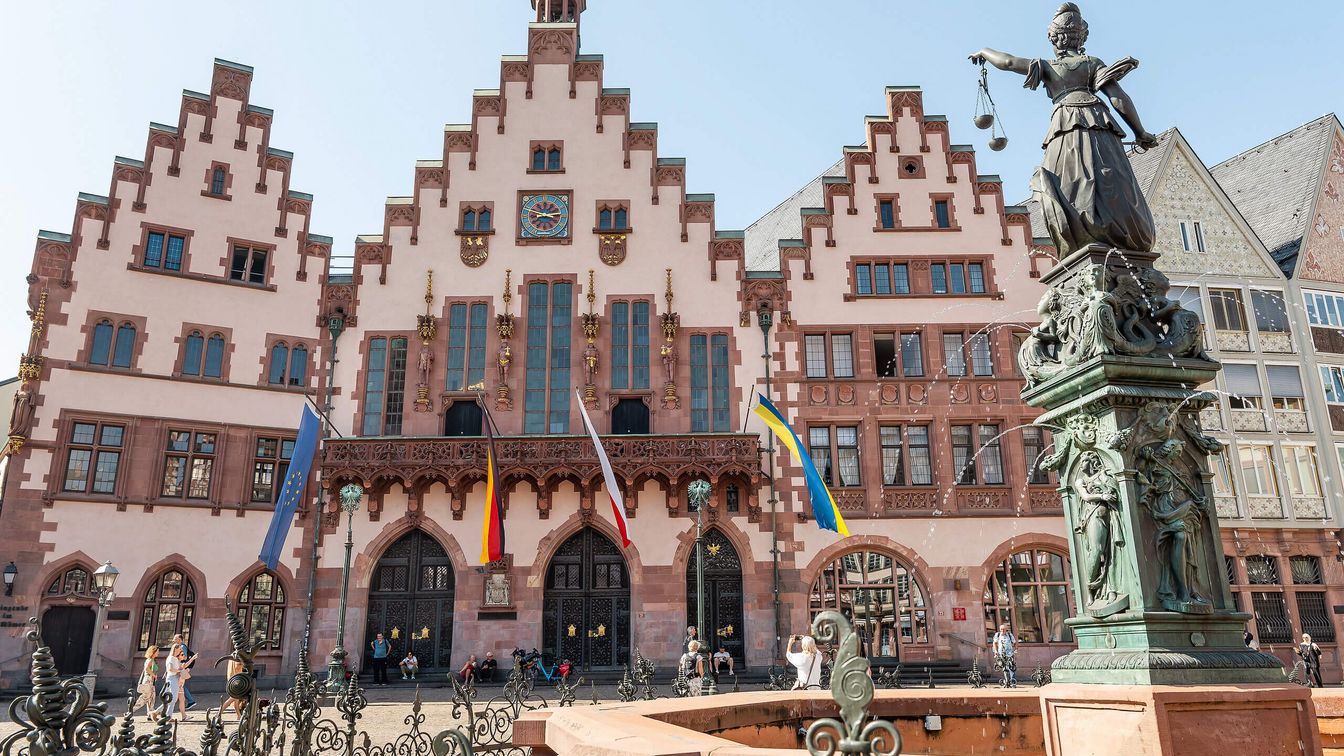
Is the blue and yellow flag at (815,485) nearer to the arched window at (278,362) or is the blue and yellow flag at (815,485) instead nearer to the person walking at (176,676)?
the person walking at (176,676)

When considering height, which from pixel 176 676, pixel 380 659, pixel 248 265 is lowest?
pixel 176 676

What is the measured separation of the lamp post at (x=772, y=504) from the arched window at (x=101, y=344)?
2028 centimetres

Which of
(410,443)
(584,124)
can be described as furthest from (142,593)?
(584,124)

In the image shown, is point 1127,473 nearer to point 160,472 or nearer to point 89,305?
point 160,472

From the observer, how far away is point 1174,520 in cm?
708

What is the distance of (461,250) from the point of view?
32719mm

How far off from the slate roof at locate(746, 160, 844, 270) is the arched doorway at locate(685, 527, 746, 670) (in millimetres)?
15361

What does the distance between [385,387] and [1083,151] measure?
26.7 meters

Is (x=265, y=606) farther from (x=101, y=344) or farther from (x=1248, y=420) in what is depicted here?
(x=1248, y=420)

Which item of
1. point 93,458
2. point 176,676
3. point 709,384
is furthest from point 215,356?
point 709,384

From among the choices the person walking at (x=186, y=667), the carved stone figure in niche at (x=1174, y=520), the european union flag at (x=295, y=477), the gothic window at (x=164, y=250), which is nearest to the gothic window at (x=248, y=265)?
the gothic window at (x=164, y=250)

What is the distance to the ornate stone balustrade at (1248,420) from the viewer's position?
3431 centimetres

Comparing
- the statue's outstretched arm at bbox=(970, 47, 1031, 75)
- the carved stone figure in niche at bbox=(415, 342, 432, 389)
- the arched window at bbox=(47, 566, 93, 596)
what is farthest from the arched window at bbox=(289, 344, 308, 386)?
the statue's outstretched arm at bbox=(970, 47, 1031, 75)

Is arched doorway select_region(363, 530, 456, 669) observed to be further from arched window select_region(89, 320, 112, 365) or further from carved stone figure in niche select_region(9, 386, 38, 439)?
carved stone figure in niche select_region(9, 386, 38, 439)
